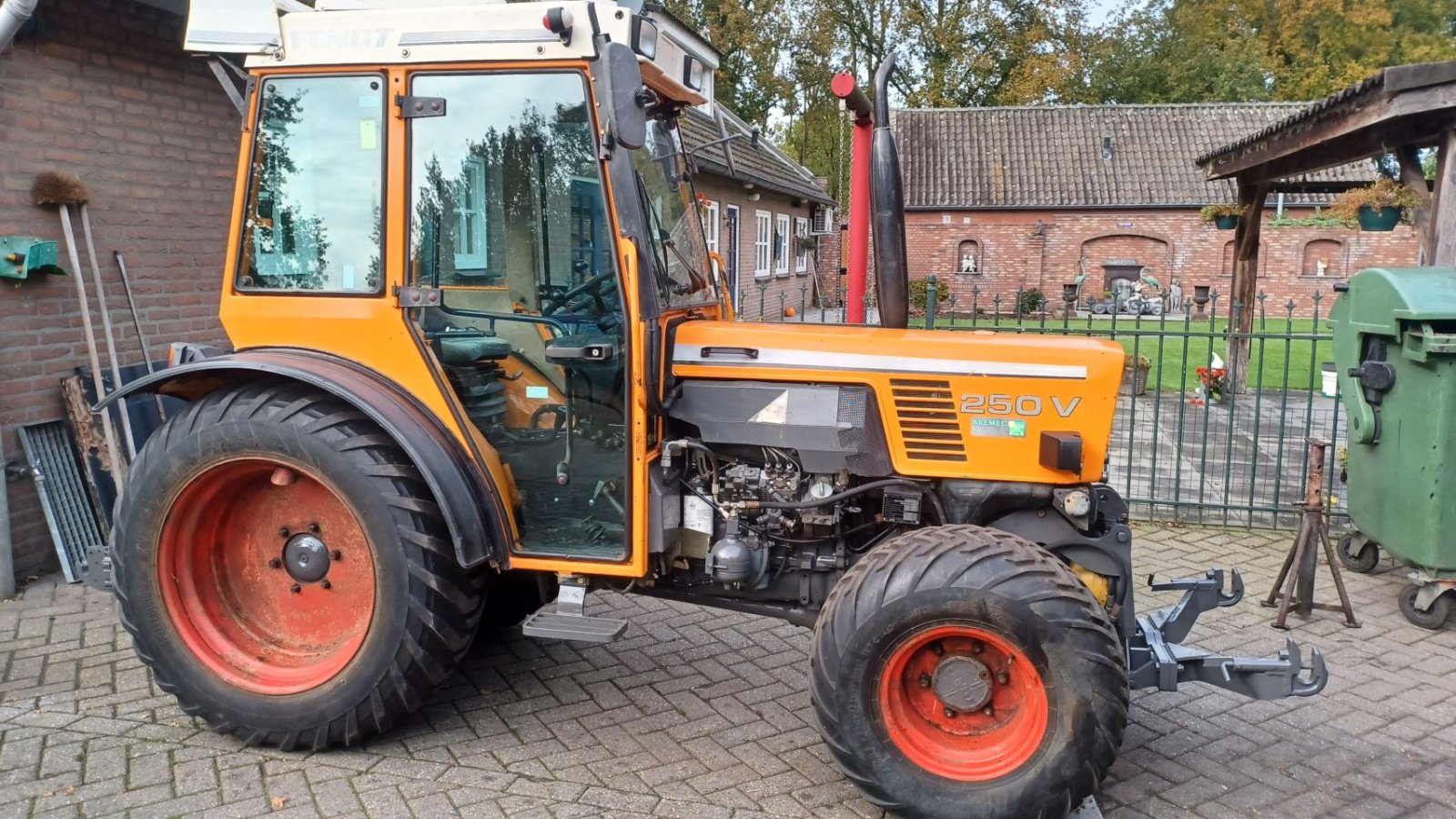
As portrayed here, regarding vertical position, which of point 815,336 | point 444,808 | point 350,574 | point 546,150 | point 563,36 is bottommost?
point 444,808

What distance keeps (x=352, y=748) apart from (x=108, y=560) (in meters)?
1.17

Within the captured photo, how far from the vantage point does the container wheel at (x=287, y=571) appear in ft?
11.2

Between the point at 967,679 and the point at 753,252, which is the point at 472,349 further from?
the point at 753,252

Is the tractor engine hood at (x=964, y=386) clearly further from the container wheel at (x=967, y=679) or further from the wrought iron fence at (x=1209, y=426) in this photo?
the wrought iron fence at (x=1209, y=426)

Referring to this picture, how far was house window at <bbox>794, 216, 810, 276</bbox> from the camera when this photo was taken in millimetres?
25609

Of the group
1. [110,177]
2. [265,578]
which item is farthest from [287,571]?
[110,177]

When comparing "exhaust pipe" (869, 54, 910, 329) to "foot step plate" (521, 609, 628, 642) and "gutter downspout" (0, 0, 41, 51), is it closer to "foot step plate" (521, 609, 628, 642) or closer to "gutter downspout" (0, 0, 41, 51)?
"foot step plate" (521, 609, 628, 642)

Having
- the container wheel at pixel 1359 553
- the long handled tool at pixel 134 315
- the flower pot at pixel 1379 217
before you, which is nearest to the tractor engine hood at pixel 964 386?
the container wheel at pixel 1359 553

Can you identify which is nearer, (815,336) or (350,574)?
(815,336)

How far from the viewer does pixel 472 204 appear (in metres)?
3.46

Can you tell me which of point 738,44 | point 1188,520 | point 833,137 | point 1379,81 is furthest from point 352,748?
point 833,137

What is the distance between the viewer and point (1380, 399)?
521 cm

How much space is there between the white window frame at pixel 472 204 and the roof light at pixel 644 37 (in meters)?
0.63

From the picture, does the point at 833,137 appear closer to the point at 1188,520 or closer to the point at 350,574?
the point at 1188,520
